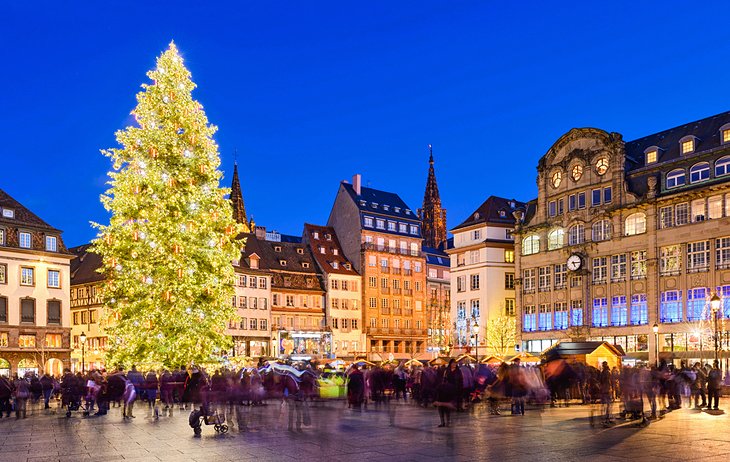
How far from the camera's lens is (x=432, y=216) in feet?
524

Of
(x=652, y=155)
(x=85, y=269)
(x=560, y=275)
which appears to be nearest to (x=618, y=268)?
(x=560, y=275)

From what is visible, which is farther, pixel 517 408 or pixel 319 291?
pixel 319 291

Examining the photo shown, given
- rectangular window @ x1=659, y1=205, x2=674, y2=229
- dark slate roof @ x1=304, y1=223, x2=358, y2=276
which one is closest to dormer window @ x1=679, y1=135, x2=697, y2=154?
rectangular window @ x1=659, y1=205, x2=674, y2=229

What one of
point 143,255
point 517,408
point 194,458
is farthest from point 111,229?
point 194,458

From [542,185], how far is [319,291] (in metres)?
31.2

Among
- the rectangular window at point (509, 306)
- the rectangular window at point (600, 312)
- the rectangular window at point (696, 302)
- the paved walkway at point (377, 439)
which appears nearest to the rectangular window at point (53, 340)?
the paved walkway at point (377, 439)

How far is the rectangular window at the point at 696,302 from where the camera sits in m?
59.6

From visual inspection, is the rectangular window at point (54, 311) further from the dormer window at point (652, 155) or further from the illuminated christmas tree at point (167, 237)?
the dormer window at point (652, 155)

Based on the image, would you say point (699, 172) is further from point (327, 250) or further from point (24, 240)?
point (24, 240)

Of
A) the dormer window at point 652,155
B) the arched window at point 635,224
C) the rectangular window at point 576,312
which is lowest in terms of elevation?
the rectangular window at point 576,312

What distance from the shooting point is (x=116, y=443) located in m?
19.2

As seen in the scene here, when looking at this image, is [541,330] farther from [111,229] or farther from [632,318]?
[111,229]

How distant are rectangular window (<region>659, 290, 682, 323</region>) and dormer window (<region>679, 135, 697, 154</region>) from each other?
10.5 meters

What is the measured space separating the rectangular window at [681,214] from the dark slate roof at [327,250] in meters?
43.2
